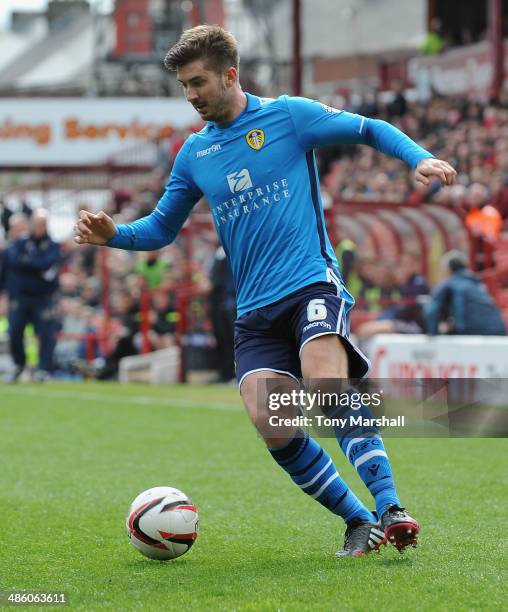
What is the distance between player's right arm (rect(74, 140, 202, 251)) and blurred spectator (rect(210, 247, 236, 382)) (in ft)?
35.4

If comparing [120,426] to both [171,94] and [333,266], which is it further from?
[171,94]

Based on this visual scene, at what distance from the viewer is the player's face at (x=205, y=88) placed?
18.5 ft

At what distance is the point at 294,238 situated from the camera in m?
5.73

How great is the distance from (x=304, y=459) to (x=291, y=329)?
1.87 feet

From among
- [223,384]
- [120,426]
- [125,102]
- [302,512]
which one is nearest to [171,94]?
Result: [125,102]

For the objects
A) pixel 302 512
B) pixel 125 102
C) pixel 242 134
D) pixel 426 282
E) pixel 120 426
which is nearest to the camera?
pixel 242 134

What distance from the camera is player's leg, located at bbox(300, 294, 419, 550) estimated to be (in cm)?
551

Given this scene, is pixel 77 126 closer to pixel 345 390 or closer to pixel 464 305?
pixel 464 305

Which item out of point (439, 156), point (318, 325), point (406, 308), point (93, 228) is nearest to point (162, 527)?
point (318, 325)

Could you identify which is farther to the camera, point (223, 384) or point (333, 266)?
point (223, 384)

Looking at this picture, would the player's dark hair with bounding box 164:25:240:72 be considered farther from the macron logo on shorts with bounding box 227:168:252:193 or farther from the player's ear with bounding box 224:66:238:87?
the macron logo on shorts with bounding box 227:168:252:193

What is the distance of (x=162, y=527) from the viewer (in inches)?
230

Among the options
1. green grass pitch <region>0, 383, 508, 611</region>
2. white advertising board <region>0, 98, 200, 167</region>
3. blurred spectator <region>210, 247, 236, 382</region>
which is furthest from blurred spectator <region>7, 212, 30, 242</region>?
white advertising board <region>0, 98, 200, 167</region>

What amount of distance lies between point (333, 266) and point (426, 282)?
11.2 meters
